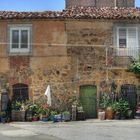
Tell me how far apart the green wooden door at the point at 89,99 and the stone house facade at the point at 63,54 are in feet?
0.73

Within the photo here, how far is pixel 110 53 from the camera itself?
1152 inches

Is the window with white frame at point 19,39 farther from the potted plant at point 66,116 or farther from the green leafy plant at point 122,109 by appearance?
the green leafy plant at point 122,109

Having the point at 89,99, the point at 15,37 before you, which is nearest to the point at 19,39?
the point at 15,37

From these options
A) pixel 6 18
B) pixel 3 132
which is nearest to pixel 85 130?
pixel 3 132

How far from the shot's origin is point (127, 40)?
2959cm

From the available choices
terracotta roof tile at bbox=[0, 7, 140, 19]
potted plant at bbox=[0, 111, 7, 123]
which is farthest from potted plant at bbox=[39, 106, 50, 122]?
terracotta roof tile at bbox=[0, 7, 140, 19]

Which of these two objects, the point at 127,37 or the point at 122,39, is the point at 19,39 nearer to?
the point at 122,39

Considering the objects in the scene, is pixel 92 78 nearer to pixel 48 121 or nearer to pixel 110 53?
pixel 110 53

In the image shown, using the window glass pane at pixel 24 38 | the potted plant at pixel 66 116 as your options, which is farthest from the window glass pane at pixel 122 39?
the window glass pane at pixel 24 38

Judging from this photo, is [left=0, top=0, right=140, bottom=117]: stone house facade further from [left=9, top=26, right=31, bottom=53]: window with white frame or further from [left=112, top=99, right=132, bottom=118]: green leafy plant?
[left=112, top=99, right=132, bottom=118]: green leafy plant

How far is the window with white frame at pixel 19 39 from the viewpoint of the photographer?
29406 millimetres

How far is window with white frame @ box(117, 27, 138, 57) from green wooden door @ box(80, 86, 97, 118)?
9.47ft

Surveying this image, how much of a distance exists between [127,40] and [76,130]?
920 centimetres

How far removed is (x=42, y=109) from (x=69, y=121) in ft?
5.79
